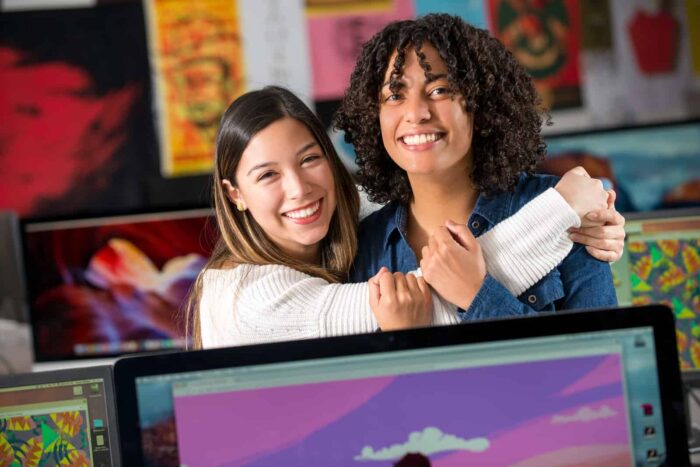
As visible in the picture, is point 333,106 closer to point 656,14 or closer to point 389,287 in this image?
point 656,14

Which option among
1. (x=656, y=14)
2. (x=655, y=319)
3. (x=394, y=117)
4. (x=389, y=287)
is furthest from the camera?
(x=656, y=14)

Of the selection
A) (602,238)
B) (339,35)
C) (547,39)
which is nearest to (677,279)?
(602,238)

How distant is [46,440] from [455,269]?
0.55 m

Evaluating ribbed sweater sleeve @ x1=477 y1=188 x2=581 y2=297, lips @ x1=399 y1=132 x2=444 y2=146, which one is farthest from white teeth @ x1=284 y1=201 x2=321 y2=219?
ribbed sweater sleeve @ x1=477 y1=188 x2=581 y2=297

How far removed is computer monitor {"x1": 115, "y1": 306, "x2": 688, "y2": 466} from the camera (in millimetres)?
853

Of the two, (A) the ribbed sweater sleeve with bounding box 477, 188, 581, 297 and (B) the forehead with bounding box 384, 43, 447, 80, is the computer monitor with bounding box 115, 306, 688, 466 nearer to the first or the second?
(A) the ribbed sweater sleeve with bounding box 477, 188, 581, 297

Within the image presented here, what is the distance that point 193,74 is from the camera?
3369 mm

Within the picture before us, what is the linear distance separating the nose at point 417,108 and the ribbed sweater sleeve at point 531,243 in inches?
7.5

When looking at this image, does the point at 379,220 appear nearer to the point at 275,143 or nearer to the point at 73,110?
the point at 275,143

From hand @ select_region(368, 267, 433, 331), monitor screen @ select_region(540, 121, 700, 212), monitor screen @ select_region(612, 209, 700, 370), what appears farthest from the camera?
monitor screen @ select_region(540, 121, 700, 212)

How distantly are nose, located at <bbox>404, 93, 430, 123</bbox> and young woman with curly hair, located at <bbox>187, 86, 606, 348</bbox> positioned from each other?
7.4 inches

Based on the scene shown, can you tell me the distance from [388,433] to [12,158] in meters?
2.88

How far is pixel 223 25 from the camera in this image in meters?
3.37

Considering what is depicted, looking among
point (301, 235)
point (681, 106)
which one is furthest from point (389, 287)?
point (681, 106)
